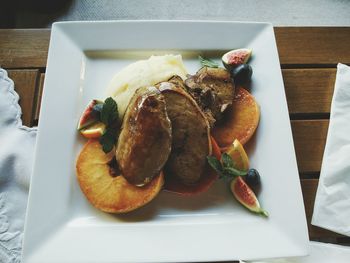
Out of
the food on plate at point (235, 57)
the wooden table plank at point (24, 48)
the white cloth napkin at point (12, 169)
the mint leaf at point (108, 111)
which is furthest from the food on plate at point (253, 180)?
the wooden table plank at point (24, 48)

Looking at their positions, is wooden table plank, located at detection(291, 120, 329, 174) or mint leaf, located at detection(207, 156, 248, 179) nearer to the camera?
mint leaf, located at detection(207, 156, 248, 179)

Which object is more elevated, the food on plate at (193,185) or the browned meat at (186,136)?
the browned meat at (186,136)

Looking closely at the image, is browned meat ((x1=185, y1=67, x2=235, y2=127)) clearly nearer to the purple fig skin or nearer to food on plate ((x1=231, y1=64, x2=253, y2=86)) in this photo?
food on plate ((x1=231, y1=64, x2=253, y2=86))

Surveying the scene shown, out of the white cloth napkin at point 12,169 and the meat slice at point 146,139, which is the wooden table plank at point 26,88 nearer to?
the white cloth napkin at point 12,169

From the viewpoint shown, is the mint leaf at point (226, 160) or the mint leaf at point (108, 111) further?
the mint leaf at point (108, 111)

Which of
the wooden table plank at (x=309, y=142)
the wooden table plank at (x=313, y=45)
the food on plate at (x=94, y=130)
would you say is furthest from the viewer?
the wooden table plank at (x=313, y=45)

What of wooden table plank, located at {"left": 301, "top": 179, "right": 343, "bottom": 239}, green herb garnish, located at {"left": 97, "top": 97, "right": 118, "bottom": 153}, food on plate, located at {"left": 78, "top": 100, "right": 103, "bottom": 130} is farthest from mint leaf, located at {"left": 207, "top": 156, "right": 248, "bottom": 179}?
food on plate, located at {"left": 78, "top": 100, "right": 103, "bottom": 130}

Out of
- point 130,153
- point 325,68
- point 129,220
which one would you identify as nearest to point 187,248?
point 129,220
